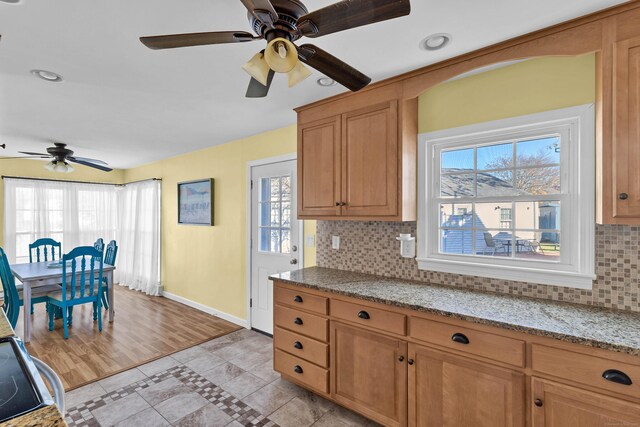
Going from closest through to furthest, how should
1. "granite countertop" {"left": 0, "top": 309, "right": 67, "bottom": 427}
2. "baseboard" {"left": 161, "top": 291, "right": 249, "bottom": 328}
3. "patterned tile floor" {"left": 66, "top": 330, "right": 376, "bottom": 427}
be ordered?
1. "granite countertop" {"left": 0, "top": 309, "right": 67, "bottom": 427}
2. "patterned tile floor" {"left": 66, "top": 330, "right": 376, "bottom": 427}
3. "baseboard" {"left": 161, "top": 291, "right": 249, "bottom": 328}

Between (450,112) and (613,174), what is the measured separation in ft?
3.34

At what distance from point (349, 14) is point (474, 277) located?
69.7 inches

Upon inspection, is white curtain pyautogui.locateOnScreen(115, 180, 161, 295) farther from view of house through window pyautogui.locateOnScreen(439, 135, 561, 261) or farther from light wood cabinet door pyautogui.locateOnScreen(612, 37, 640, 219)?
light wood cabinet door pyautogui.locateOnScreen(612, 37, 640, 219)

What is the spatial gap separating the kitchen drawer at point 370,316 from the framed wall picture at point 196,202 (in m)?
2.72

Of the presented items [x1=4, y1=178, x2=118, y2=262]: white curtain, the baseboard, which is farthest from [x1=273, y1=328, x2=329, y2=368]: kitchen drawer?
[x1=4, y1=178, x2=118, y2=262]: white curtain

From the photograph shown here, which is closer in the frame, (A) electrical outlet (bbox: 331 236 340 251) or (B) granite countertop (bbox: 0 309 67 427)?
(B) granite countertop (bbox: 0 309 67 427)

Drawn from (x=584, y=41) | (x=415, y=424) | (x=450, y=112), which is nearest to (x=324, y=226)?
(x=450, y=112)

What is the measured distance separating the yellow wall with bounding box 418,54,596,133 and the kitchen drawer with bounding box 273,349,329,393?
194cm

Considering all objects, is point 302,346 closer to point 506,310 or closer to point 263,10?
point 506,310

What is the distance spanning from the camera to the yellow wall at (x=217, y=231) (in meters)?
3.69

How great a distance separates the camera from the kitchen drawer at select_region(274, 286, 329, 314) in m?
2.18

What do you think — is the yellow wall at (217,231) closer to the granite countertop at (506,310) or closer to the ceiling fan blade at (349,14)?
the granite countertop at (506,310)

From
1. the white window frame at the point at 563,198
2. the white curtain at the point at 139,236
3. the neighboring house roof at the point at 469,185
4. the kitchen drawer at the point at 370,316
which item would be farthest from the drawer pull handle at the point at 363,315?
the white curtain at the point at 139,236

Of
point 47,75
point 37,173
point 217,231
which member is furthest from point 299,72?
point 37,173
